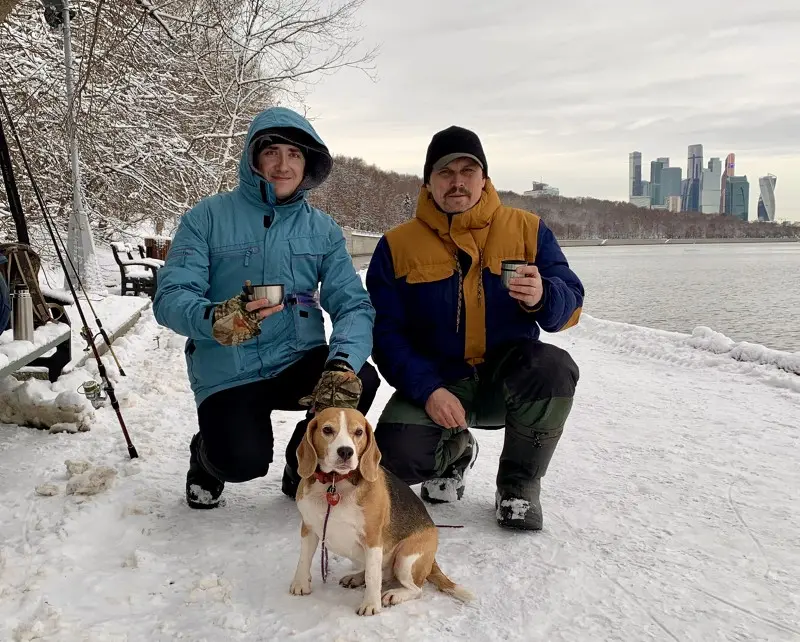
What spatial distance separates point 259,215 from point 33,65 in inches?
385

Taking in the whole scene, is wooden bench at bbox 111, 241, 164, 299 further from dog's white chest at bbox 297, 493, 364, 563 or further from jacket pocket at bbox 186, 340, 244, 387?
dog's white chest at bbox 297, 493, 364, 563

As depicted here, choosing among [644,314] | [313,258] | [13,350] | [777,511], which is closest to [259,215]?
[313,258]

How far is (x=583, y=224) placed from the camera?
148750 mm

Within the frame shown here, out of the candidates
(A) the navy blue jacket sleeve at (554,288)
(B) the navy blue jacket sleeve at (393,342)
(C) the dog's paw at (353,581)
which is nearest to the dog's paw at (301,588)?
(C) the dog's paw at (353,581)

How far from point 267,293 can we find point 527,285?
1.23 m

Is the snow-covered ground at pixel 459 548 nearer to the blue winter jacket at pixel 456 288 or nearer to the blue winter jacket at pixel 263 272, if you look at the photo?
the blue winter jacket at pixel 263 272

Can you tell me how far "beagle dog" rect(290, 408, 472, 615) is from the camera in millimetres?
2367

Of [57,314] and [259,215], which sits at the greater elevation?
[259,215]

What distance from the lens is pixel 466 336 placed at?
3.42 meters

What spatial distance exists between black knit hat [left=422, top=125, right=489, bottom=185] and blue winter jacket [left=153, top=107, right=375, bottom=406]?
0.67 metres

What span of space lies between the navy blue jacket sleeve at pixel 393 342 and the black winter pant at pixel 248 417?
0.48 feet

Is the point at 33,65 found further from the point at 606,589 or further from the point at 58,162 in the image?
the point at 606,589

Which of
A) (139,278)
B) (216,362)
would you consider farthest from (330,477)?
(139,278)

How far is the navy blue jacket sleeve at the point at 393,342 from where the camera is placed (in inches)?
128
